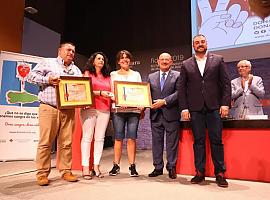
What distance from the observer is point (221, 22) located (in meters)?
4.44

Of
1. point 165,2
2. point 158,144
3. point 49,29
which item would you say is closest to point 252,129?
point 158,144

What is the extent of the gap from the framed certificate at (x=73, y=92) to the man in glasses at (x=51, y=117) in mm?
83

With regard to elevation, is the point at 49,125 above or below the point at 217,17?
below

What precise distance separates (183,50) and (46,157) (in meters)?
3.97

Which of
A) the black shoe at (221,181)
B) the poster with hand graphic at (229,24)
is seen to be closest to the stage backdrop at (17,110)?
the poster with hand graphic at (229,24)

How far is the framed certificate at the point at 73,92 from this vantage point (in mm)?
2521

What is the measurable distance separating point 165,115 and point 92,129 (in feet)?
2.54

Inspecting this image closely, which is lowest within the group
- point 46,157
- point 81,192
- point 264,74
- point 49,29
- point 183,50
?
point 81,192

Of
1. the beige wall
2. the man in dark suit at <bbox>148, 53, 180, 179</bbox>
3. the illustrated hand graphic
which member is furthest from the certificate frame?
the beige wall

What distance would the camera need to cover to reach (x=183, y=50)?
575cm

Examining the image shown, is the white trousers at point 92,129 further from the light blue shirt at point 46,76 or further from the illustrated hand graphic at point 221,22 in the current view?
the illustrated hand graphic at point 221,22

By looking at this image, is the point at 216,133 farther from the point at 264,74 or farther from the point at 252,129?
the point at 264,74

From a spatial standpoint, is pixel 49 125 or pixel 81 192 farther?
pixel 49 125

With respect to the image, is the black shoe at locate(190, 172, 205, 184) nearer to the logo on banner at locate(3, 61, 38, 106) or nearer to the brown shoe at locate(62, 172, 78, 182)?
the brown shoe at locate(62, 172, 78, 182)
